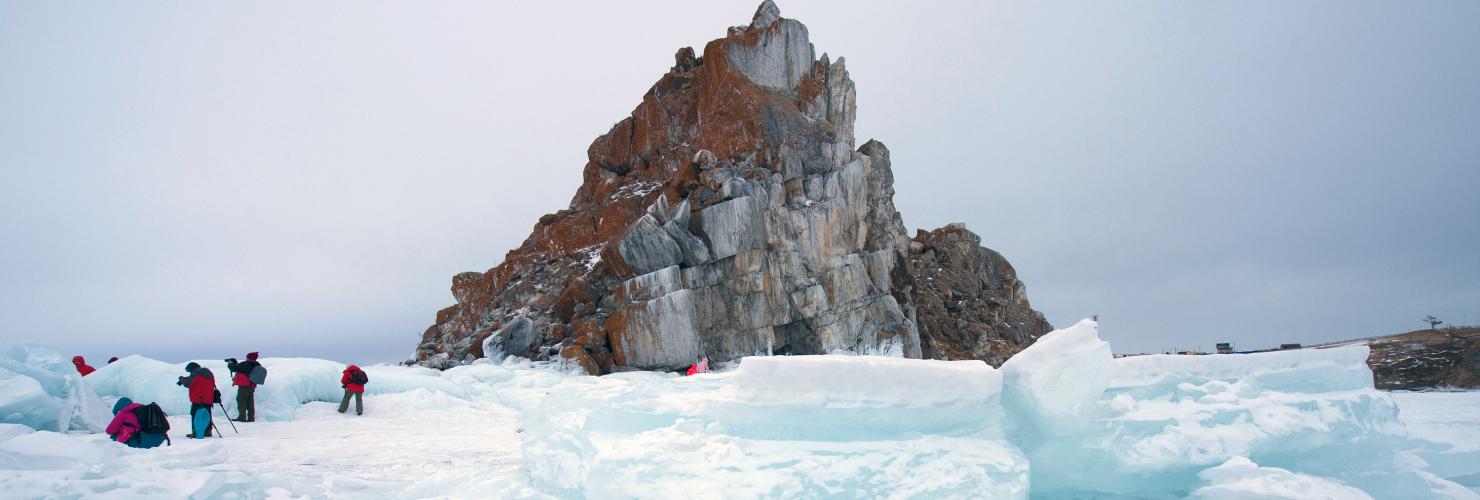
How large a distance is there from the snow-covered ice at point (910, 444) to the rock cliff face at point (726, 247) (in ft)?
67.1

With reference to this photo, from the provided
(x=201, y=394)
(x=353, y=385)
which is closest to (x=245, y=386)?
(x=353, y=385)

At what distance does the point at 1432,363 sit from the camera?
31.7 metres

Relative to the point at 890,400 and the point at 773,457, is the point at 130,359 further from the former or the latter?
the point at 890,400

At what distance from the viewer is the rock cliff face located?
1257 inches

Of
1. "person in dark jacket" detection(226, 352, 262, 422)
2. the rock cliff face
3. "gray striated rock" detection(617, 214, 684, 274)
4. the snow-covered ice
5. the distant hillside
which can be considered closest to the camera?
the snow-covered ice

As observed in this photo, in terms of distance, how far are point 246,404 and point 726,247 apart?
2244 centimetres

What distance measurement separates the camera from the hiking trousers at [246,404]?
1407 centimetres

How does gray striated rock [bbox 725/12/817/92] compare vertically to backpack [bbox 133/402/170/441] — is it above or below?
above

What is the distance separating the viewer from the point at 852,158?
40.2 meters

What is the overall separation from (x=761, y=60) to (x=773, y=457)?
123ft

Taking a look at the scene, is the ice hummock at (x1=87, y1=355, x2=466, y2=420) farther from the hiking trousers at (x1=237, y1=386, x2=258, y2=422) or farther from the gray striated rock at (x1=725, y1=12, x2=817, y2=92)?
the gray striated rock at (x1=725, y1=12, x2=817, y2=92)

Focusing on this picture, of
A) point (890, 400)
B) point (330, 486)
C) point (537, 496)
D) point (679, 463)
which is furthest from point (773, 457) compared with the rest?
point (330, 486)

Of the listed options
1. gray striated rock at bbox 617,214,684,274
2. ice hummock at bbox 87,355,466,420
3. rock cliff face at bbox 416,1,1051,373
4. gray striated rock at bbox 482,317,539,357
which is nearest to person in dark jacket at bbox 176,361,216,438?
ice hummock at bbox 87,355,466,420

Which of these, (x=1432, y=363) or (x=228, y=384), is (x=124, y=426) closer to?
(x=228, y=384)
